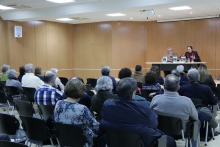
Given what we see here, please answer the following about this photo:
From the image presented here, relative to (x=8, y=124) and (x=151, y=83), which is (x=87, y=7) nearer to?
(x=151, y=83)

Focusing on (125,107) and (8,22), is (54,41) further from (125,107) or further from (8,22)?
(125,107)

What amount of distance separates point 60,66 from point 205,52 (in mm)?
7061

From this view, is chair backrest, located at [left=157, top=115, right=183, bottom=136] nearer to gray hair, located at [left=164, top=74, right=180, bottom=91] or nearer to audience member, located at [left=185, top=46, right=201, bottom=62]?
gray hair, located at [left=164, top=74, right=180, bottom=91]

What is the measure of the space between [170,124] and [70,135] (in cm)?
125

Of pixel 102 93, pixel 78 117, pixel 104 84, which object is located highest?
pixel 104 84

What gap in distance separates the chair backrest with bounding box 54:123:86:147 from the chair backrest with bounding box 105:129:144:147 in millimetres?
312

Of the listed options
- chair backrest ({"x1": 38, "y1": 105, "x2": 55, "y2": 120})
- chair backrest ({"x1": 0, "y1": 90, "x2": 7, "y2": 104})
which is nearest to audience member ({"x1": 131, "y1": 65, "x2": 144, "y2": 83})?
chair backrest ({"x1": 0, "y1": 90, "x2": 7, "y2": 104})

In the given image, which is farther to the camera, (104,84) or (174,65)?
(174,65)

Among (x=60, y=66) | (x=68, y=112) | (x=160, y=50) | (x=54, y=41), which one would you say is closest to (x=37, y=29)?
(x=54, y=41)

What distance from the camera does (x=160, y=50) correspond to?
43.1 feet

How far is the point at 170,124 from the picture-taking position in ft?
10.6

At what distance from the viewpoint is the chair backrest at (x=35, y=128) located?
305 centimetres

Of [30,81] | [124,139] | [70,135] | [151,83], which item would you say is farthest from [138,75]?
[124,139]

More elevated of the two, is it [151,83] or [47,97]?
[151,83]
